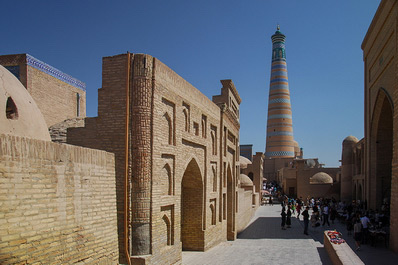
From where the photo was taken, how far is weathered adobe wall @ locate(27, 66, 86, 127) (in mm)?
11922

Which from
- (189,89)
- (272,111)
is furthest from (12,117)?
(272,111)

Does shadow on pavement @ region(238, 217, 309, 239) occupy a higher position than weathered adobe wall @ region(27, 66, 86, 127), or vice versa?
weathered adobe wall @ region(27, 66, 86, 127)

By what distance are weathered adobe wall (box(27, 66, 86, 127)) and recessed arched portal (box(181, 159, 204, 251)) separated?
554 centimetres

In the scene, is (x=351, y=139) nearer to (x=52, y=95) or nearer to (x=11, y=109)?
(x=52, y=95)

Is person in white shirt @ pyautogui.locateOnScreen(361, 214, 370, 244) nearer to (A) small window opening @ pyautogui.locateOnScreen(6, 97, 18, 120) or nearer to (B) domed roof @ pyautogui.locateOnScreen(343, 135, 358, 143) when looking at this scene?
(A) small window opening @ pyautogui.locateOnScreen(6, 97, 18, 120)

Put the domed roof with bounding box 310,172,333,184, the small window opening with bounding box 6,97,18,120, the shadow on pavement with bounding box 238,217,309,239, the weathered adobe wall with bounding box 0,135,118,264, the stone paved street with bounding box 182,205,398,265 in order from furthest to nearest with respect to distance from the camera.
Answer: the domed roof with bounding box 310,172,333,184
the shadow on pavement with bounding box 238,217,309,239
the stone paved street with bounding box 182,205,398,265
the small window opening with bounding box 6,97,18,120
the weathered adobe wall with bounding box 0,135,118,264

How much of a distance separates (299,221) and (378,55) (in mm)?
10216

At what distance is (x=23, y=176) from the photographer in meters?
4.12

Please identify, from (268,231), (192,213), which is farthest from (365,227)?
(268,231)

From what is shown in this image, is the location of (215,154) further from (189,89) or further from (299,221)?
(299,221)

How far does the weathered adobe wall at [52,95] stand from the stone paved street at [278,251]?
22.4ft

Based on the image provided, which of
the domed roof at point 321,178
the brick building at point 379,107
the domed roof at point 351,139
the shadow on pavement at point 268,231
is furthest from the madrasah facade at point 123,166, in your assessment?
the domed roof at point 321,178

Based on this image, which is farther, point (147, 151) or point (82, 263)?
point (147, 151)

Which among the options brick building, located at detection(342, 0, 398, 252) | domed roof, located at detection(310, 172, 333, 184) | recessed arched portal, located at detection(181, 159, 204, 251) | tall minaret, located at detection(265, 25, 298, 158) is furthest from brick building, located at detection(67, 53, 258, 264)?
tall minaret, located at detection(265, 25, 298, 158)
